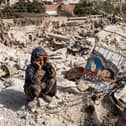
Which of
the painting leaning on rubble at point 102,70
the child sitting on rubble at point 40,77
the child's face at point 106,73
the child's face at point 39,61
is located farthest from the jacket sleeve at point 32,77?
the child's face at point 106,73

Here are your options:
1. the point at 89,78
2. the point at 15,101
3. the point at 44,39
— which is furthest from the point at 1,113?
the point at 44,39

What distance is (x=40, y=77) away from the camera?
23.0 ft

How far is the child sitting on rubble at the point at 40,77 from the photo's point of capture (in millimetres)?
6926

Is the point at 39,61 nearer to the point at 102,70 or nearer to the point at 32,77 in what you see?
the point at 32,77

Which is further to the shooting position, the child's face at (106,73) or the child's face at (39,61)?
the child's face at (106,73)

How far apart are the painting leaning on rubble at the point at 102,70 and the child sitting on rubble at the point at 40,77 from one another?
2.77 feet

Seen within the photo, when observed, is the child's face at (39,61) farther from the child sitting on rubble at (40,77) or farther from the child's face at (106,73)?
the child's face at (106,73)

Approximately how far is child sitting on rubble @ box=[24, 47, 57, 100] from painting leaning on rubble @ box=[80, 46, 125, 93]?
85 cm

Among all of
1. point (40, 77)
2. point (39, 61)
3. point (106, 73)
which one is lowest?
point (106, 73)

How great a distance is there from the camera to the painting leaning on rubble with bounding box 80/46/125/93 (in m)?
7.42


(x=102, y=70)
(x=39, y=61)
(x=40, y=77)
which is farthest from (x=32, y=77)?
(x=102, y=70)

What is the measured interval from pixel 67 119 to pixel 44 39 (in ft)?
47.0

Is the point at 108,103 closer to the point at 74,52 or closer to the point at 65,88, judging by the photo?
the point at 65,88

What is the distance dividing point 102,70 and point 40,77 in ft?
4.36
